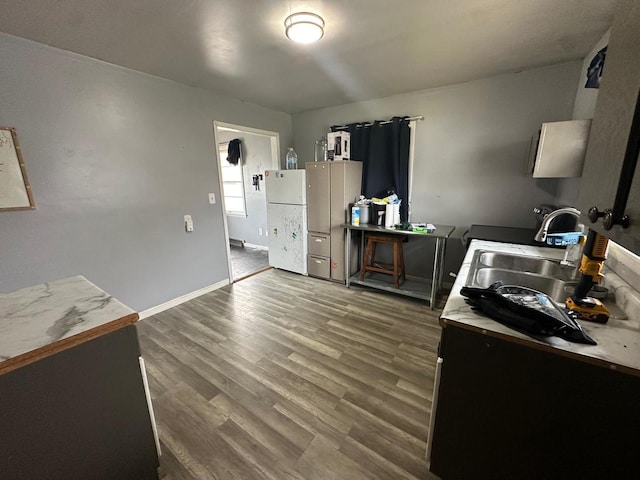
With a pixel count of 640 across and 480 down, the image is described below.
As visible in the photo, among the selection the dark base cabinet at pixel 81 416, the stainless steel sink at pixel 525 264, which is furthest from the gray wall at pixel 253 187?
the dark base cabinet at pixel 81 416

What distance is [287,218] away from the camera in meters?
3.70

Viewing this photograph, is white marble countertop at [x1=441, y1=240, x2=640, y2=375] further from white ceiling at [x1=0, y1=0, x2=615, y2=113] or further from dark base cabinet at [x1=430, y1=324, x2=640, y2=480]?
white ceiling at [x1=0, y1=0, x2=615, y2=113]

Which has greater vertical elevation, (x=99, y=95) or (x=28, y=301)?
(x=99, y=95)

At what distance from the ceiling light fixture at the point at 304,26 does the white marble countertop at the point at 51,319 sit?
182cm

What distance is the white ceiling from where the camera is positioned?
151 cm

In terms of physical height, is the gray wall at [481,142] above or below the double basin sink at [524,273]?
above

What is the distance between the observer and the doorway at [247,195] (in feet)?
14.8

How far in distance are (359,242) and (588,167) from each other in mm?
2669

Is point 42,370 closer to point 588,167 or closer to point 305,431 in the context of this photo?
point 305,431

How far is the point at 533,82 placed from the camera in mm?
2461

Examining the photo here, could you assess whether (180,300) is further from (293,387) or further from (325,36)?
(325,36)

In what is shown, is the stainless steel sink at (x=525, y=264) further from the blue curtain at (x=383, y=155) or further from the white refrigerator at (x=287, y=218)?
the white refrigerator at (x=287, y=218)

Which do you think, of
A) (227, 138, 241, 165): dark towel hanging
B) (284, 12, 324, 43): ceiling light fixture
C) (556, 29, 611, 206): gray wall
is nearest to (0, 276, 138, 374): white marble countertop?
(284, 12, 324, 43): ceiling light fixture

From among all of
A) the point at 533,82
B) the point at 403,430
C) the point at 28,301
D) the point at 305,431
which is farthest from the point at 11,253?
the point at 533,82
